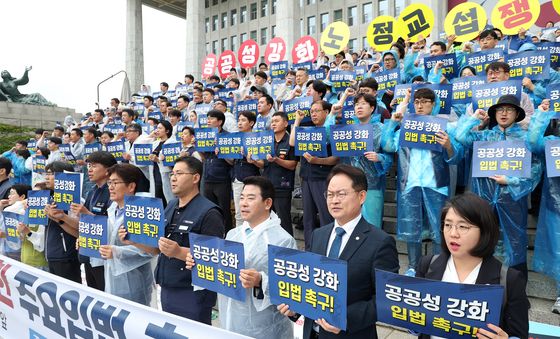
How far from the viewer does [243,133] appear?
5.85 metres

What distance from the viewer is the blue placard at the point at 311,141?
5.10m

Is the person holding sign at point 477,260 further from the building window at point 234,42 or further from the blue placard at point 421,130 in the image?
the building window at point 234,42

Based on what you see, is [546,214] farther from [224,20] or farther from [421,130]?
[224,20]

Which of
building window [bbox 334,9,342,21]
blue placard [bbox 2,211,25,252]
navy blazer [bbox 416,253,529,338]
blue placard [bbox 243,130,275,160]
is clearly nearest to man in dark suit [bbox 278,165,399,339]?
navy blazer [bbox 416,253,529,338]

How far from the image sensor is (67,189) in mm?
4141

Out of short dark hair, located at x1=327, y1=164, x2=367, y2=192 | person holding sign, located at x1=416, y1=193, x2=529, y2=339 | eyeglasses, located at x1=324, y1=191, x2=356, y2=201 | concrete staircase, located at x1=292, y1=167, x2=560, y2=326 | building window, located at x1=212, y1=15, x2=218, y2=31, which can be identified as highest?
building window, located at x1=212, y1=15, x2=218, y2=31

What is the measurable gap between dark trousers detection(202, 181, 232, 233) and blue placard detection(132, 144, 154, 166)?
1.30m

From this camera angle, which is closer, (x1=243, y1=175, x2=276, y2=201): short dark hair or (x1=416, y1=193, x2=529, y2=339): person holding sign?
(x1=416, y1=193, x2=529, y2=339): person holding sign

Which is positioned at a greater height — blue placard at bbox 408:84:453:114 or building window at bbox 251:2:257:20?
building window at bbox 251:2:257:20

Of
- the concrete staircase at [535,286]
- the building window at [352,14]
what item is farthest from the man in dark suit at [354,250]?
the building window at [352,14]

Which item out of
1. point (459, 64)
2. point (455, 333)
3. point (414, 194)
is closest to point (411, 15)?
point (459, 64)

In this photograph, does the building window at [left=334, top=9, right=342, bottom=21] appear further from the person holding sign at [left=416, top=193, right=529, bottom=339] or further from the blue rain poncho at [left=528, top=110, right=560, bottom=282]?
the person holding sign at [left=416, top=193, right=529, bottom=339]

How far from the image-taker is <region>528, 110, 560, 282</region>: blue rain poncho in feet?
13.2

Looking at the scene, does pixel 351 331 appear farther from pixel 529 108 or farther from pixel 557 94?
pixel 529 108
